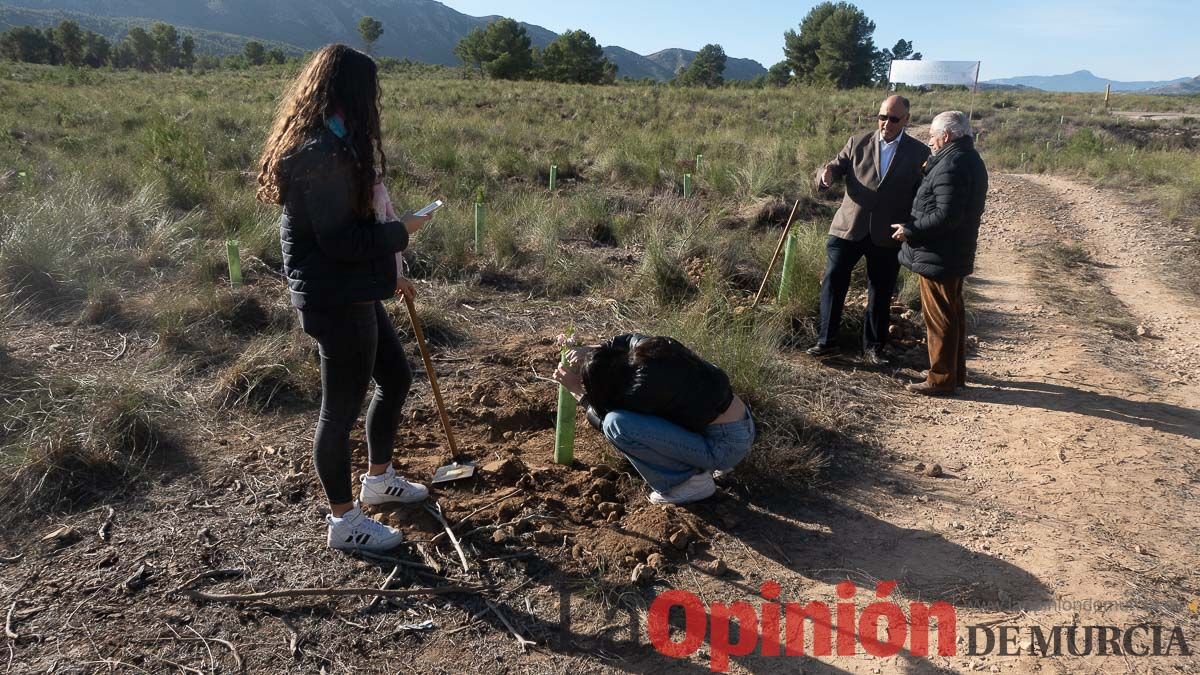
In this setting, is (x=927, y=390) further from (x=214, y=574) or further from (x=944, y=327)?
(x=214, y=574)

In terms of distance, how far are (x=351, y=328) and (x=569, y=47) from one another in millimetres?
44587

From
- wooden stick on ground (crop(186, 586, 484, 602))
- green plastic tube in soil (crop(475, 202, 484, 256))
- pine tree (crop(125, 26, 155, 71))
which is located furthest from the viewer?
pine tree (crop(125, 26, 155, 71))

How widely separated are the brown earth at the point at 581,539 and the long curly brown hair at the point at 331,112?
54.6 inches

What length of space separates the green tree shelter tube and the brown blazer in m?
2.40

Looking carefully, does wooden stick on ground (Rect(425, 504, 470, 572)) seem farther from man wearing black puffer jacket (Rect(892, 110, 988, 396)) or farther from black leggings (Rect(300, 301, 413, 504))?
man wearing black puffer jacket (Rect(892, 110, 988, 396))

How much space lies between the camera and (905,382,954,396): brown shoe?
4641 mm

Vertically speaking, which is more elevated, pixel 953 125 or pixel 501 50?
pixel 501 50

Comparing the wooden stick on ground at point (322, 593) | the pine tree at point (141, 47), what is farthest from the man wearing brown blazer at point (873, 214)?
the pine tree at point (141, 47)

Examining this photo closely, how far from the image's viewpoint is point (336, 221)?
7.52ft

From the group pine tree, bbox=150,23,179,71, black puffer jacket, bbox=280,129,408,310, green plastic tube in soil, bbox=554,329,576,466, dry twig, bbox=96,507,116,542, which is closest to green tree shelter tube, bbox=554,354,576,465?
green plastic tube in soil, bbox=554,329,576,466

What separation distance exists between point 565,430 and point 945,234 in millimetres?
2494

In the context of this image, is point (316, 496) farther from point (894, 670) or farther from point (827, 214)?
point (827, 214)

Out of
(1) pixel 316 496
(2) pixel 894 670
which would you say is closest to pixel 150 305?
(1) pixel 316 496

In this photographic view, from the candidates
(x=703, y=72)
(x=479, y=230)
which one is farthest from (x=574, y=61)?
(x=479, y=230)
